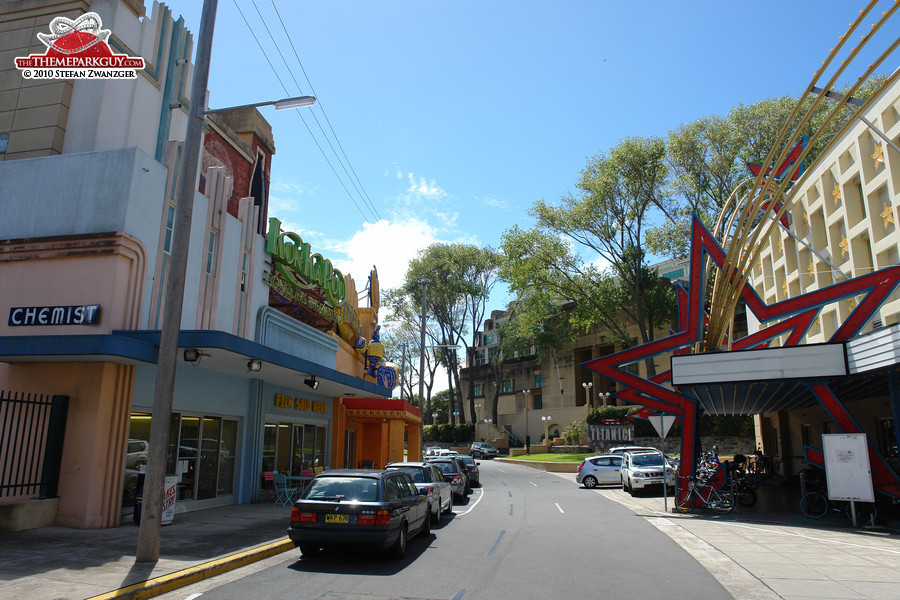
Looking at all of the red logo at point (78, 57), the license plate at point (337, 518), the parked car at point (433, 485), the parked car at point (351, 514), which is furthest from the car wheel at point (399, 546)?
the red logo at point (78, 57)

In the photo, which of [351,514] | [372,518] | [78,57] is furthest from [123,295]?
[372,518]

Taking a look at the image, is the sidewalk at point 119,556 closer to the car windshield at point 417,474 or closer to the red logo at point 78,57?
the car windshield at point 417,474

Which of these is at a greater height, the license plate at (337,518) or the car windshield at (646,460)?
the car windshield at (646,460)

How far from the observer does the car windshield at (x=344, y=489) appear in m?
9.66

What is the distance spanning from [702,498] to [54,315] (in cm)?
1679

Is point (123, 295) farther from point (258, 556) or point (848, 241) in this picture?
point (848, 241)

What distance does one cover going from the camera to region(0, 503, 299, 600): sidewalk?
721cm

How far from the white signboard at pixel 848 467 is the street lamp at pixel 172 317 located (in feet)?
46.6

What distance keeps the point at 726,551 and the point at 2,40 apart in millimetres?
19893

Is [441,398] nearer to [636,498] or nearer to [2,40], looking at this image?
[636,498]

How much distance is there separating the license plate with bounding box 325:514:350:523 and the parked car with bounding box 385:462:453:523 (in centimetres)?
471

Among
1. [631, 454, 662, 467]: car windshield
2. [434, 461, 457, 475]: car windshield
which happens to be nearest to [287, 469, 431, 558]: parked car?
[434, 461, 457, 475]: car windshield

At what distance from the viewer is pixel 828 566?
9625 millimetres

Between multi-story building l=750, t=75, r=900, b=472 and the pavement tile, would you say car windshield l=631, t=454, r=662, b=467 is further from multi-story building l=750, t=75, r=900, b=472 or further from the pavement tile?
the pavement tile
